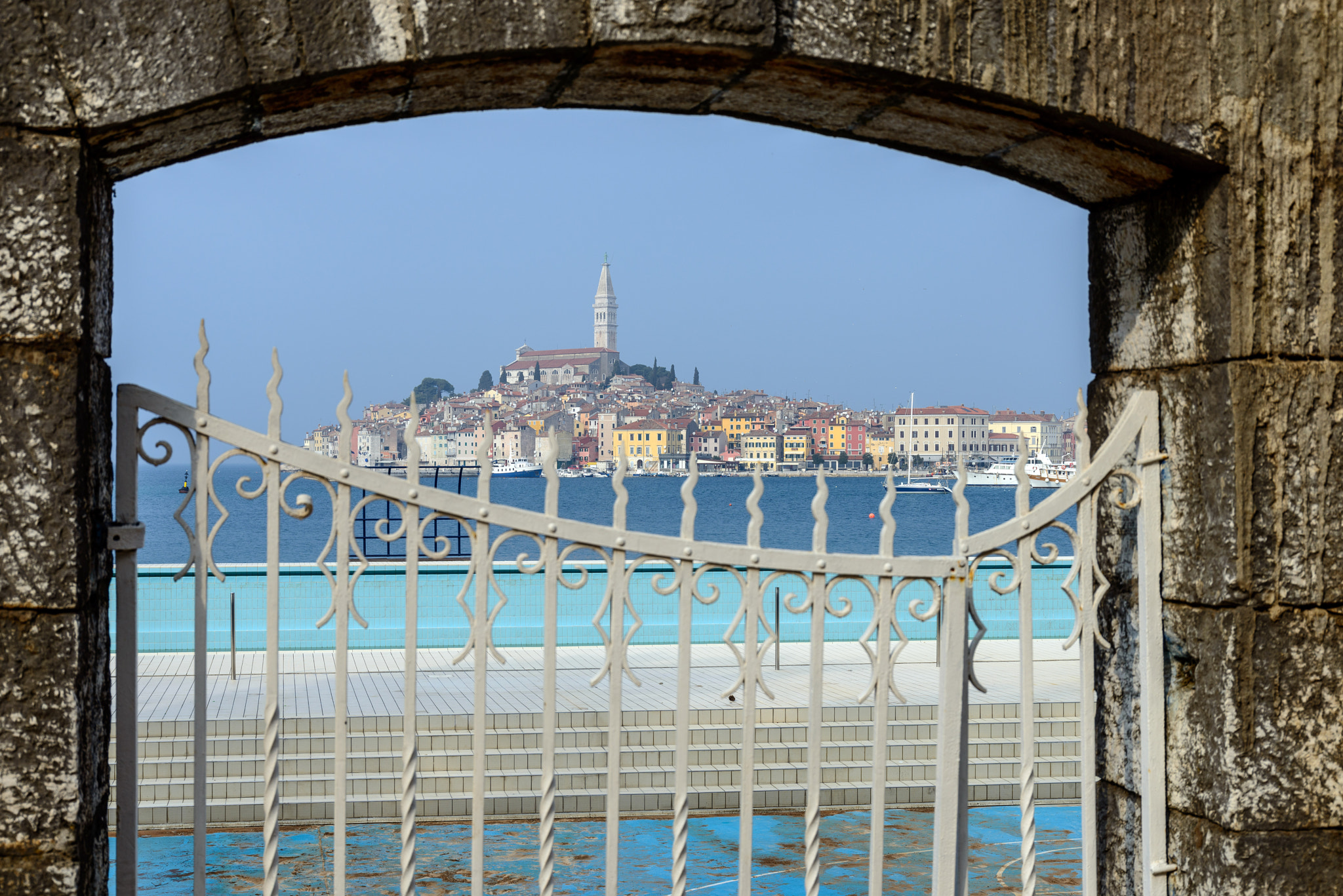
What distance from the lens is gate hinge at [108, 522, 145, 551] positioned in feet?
6.67

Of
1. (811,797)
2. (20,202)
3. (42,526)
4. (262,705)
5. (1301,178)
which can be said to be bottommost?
(262,705)

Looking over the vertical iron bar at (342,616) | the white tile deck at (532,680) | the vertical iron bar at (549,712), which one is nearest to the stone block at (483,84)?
the vertical iron bar at (342,616)

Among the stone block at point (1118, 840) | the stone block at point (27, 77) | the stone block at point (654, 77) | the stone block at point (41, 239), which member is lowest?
the stone block at point (1118, 840)

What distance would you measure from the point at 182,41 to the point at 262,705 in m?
5.41

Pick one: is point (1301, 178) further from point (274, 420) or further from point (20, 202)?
point (20, 202)

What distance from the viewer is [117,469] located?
6.82 feet

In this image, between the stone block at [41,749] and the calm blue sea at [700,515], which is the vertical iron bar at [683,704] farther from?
the calm blue sea at [700,515]

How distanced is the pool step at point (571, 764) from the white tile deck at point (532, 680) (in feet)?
0.45

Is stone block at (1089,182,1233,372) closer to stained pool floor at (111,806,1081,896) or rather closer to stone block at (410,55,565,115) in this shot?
stone block at (410,55,565,115)

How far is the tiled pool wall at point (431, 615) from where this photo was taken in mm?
9531

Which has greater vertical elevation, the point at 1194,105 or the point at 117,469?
the point at 1194,105

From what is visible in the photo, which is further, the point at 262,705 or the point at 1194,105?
the point at 262,705

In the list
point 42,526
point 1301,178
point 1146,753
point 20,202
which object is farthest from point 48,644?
point 1301,178

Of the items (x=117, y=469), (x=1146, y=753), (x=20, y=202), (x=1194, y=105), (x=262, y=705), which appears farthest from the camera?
(x=262, y=705)
